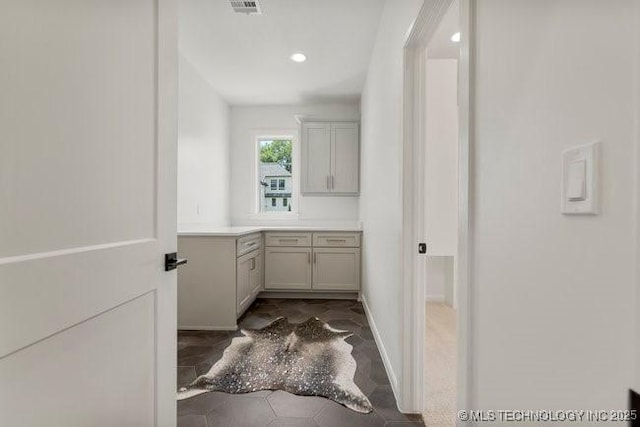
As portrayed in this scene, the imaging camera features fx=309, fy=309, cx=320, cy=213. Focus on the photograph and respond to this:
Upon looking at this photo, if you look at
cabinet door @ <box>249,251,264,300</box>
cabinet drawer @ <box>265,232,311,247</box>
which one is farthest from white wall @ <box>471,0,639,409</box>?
cabinet drawer @ <box>265,232,311,247</box>

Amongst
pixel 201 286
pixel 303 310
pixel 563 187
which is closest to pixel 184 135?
pixel 201 286

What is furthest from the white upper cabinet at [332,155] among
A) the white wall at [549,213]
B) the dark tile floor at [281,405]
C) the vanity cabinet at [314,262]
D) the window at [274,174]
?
the white wall at [549,213]

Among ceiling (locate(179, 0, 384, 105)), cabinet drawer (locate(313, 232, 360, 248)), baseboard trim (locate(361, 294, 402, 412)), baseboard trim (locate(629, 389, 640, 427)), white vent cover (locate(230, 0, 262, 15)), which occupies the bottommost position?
baseboard trim (locate(361, 294, 402, 412))

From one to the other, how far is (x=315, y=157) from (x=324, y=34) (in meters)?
1.73

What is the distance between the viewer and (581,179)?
1.64 feet

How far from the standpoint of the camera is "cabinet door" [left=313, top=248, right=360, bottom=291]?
383 cm

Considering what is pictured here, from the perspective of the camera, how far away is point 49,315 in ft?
2.09

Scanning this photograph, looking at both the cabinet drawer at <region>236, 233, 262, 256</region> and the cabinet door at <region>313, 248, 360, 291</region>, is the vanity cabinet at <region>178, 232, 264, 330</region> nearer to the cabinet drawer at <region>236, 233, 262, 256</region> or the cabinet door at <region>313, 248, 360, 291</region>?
the cabinet drawer at <region>236, 233, 262, 256</region>

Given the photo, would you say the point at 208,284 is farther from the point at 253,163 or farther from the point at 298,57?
the point at 298,57

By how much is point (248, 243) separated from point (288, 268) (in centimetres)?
78

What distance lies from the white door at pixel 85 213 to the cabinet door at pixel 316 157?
10.4ft

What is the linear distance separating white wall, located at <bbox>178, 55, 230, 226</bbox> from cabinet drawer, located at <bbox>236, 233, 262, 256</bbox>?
0.67 meters

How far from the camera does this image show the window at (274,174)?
4.64 m

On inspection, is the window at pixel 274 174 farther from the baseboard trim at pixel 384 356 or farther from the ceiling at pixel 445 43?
the ceiling at pixel 445 43
